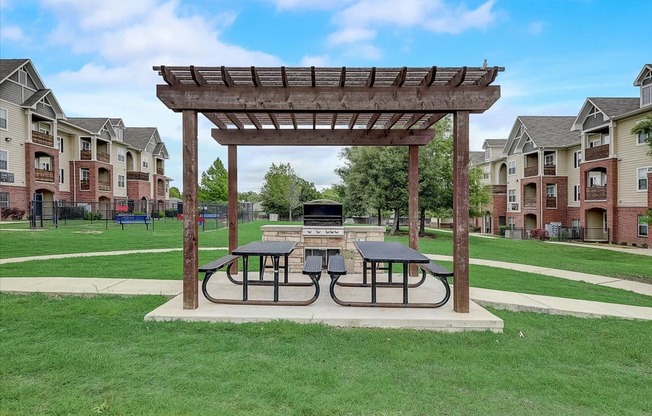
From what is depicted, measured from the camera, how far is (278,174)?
155 feet

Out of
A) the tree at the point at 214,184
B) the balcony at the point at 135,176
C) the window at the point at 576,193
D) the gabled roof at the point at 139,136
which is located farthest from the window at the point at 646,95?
the gabled roof at the point at 139,136

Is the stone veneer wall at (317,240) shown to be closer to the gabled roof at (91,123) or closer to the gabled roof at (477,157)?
the gabled roof at (91,123)

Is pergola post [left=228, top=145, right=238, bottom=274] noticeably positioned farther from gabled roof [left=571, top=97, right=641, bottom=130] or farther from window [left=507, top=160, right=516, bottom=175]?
window [left=507, top=160, right=516, bottom=175]

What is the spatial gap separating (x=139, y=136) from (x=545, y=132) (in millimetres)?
42476

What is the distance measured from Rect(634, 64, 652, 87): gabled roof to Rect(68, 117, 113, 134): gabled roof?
1600 inches

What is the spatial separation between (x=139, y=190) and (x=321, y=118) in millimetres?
39911

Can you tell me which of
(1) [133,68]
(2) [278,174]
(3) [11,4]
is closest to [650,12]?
(1) [133,68]

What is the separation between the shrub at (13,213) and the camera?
2360 cm

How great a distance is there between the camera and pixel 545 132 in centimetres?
3019

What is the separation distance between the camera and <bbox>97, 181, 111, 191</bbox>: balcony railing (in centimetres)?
3447

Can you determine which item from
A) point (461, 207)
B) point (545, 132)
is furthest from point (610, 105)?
point (461, 207)

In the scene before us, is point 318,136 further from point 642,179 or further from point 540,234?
point 540,234

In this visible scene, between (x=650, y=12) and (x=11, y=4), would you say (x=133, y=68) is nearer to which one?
(x=11, y=4)

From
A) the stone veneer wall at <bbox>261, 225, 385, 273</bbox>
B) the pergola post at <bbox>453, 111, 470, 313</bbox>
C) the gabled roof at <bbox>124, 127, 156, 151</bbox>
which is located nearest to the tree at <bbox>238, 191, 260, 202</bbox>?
the gabled roof at <bbox>124, 127, 156, 151</bbox>
